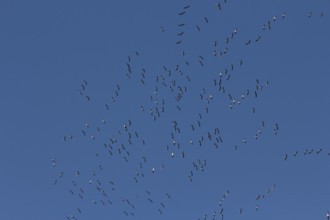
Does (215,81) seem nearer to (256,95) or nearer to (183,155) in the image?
(256,95)

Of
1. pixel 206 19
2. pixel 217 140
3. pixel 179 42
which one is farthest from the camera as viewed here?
pixel 217 140

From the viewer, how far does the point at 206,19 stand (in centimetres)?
7319

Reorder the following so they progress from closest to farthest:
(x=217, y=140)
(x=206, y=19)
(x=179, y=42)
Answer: (x=206, y=19) < (x=179, y=42) < (x=217, y=140)

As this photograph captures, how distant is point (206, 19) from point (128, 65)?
50.4ft

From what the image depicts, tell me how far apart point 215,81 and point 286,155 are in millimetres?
16592

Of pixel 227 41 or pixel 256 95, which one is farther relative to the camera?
pixel 256 95

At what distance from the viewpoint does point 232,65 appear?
77375 millimetres

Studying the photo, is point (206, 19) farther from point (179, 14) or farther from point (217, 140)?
point (217, 140)

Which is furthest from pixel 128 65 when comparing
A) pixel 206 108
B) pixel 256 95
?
pixel 256 95

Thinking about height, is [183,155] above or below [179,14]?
below

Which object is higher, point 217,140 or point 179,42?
point 179,42

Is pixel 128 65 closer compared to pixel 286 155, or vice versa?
pixel 128 65

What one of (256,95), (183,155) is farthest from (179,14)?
(183,155)

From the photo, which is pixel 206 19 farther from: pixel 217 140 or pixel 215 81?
pixel 217 140
